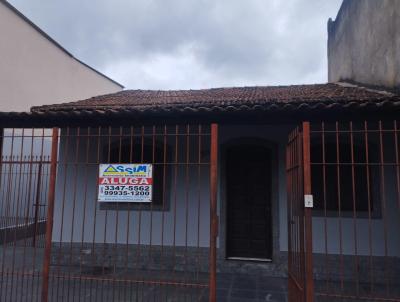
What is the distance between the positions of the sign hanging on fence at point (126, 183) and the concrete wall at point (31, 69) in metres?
7.32

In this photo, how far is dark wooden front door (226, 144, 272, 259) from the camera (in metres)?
7.02

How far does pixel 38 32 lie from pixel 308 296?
12.0 m

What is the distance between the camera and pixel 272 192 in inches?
271

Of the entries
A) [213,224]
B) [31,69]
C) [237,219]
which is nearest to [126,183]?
[213,224]

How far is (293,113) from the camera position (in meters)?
5.24

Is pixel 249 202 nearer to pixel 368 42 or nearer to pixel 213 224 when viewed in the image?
pixel 213 224

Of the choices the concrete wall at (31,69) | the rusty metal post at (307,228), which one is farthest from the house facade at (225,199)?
the concrete wall at (31,69)

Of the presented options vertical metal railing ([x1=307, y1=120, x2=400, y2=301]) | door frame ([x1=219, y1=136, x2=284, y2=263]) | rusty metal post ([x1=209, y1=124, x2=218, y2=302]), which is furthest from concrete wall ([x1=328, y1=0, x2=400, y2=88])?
rusty metal post ([x1=209, y1=124, x2=218, y2=302])

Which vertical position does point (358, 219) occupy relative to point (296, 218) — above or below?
below

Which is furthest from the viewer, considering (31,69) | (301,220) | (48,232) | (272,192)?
(31,69)

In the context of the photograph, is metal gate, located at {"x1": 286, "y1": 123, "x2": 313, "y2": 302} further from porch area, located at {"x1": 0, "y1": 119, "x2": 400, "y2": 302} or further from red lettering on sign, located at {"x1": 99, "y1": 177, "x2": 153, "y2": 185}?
red lettering on sign, located at {"x1": 99, "y1": 177, "x2": 153, "y2": 185}

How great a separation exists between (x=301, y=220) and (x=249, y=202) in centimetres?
330

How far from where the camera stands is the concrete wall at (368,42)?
249 inches

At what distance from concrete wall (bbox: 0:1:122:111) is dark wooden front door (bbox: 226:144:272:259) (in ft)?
24.8
